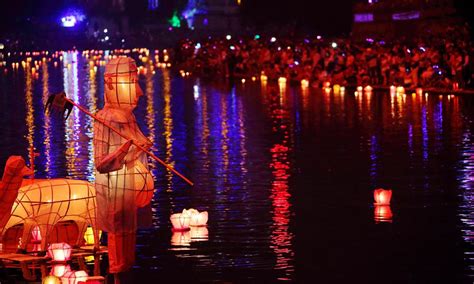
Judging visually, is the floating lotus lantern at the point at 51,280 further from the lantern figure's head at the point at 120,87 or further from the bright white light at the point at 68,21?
the bright white light at the point at 68,21

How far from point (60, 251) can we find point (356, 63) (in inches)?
1309

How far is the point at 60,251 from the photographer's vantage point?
12.3 meters

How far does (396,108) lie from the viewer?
33156mm

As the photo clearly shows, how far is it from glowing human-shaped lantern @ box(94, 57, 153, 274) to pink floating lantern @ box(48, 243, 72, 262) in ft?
2.80

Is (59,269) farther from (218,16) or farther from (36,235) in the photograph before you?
(218,16)

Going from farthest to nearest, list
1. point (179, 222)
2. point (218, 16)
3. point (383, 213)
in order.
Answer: point (218, 16), point (383, 213), point (179, 222)

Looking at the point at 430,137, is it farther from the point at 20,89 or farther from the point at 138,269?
the point at 20,89

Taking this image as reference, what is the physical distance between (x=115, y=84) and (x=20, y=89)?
3751 cm

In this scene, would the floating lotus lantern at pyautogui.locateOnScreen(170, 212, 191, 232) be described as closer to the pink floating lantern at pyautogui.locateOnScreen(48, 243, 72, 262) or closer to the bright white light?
the pink floating lantern at pyautogui.locateOnScreen(48, 243, 72, 262)

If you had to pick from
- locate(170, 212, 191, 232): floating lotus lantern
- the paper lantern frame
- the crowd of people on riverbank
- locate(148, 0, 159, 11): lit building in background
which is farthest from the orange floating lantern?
locate(148, 0, 159, 11): lit building in background

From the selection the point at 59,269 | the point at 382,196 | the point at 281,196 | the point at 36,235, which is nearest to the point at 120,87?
the point at 59,269

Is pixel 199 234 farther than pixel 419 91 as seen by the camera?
No

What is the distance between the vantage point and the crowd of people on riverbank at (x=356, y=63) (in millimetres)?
39312

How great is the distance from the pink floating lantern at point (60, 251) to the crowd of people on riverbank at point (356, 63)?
26536 millimetres
